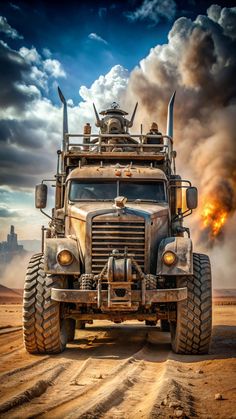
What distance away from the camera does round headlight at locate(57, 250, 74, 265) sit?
30.0 feet

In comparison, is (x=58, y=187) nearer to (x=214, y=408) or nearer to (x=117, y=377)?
(x=117, y=377)

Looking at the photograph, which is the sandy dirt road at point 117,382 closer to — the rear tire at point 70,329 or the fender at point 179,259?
the rear tire at point 70,329

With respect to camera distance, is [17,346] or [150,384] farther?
[17,346]

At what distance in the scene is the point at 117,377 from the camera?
6953 millimetres

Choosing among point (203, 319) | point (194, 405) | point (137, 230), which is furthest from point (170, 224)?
point (194, 405)

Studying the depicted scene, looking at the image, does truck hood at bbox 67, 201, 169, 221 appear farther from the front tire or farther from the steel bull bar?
the front tire

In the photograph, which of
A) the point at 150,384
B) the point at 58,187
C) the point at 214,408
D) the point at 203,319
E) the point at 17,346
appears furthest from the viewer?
the point at 58,187

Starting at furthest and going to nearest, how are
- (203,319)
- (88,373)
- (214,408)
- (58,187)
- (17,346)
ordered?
(58,187) → (17,346) → (203,319) → (88,373) → (214,408)

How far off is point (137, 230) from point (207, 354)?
2348 mm

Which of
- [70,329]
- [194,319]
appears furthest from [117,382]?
[70,329]

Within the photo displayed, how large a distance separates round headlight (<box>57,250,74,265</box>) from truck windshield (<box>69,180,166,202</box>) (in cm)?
173

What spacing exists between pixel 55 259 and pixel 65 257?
17 cm

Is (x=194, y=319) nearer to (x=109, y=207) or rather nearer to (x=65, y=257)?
(x=65, y=257)

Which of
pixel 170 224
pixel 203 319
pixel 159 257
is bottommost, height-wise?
pixel 203 319
